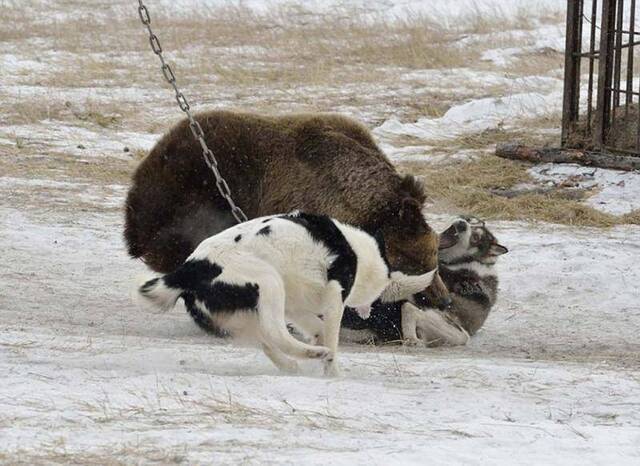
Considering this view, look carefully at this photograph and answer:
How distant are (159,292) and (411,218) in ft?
7.91

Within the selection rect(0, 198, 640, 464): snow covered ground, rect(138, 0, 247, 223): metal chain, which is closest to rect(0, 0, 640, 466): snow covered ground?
rect(0, 198, 640, 464): snow covered ground

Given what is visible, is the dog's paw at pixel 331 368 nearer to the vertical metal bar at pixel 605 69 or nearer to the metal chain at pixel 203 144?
the metal chain at pixel 203 144

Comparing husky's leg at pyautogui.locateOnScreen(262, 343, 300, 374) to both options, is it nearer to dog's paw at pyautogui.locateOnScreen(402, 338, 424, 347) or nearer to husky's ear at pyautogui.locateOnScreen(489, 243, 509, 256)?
dog's paw at pyautogui.locateOnScreen(402, 338, 424, 347)

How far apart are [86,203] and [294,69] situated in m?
10.7

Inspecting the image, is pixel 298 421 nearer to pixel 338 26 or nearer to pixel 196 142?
pixel 196 142

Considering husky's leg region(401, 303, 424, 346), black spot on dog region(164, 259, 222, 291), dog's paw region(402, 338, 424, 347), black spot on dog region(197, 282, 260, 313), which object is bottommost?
dog's paw region(402, 338, 424, 347)

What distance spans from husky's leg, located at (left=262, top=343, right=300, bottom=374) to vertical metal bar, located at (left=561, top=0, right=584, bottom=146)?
8.72 meters

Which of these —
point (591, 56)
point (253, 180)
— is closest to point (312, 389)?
point (253, 180)

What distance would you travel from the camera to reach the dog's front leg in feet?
22.4

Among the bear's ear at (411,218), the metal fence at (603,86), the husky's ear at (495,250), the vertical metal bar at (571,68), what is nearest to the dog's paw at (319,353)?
the bear's ear at (411,218)

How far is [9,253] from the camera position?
10742mm

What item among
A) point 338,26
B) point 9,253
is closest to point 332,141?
point 9,253

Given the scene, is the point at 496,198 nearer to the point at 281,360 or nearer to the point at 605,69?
the point at 605,69

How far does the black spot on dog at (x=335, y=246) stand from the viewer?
6.87m
